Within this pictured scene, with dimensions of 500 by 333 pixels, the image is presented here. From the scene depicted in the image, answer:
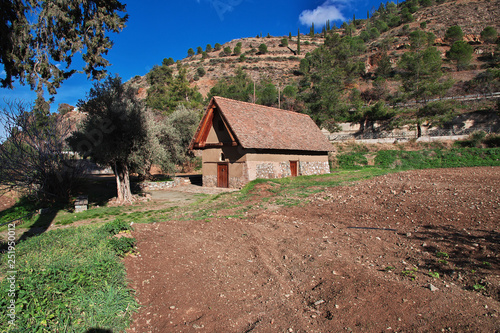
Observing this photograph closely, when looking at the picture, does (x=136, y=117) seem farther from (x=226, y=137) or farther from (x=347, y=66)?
(x=347, y=66)

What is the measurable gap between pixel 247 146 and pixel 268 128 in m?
4.66

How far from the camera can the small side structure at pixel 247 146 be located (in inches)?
781

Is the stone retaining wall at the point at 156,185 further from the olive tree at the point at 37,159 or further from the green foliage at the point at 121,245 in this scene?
the green foliage at the point at 121,245

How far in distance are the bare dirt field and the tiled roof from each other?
1160 centimetres

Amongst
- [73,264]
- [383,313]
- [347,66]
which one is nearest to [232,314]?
[383,313]

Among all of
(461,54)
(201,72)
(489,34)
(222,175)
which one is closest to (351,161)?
(222,175)

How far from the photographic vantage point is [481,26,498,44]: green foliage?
75250 mm

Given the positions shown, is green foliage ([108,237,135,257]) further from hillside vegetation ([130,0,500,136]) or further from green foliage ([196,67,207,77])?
green foliage ([196,67,207,77])

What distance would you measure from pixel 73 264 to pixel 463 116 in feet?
168

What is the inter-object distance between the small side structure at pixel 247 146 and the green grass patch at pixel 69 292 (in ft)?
46.3

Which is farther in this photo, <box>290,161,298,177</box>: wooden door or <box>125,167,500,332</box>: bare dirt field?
<box>290,161,298,177</box>: wooden door

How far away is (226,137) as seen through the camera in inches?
827

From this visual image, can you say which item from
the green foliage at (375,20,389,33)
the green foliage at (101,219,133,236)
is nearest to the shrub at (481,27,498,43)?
the green foliage at (375,20,389,33)

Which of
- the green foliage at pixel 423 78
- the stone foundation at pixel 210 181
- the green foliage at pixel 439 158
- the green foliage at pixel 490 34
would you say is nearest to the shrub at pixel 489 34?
the green foliage at pixel 490 34
